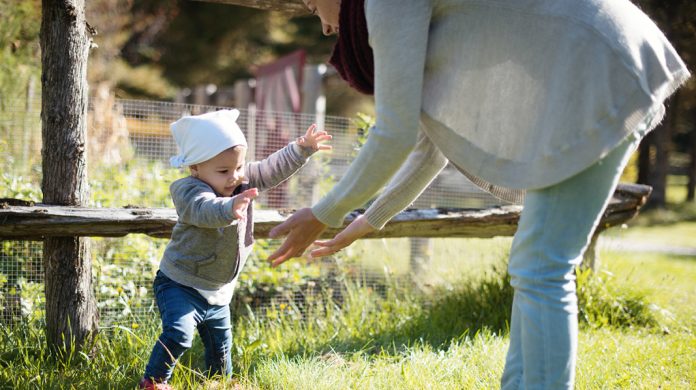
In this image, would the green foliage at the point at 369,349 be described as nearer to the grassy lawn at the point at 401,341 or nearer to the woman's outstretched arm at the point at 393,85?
the grassy lawn at the point at 401,341

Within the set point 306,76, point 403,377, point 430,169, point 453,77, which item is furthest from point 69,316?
point 306,76

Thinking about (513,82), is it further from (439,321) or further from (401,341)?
(439,321)

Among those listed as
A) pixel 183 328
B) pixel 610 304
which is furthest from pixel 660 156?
pixel 183 328

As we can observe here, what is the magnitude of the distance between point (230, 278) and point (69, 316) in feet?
2.71

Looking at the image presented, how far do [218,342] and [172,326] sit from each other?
12.5 inches

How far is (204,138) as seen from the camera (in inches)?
107

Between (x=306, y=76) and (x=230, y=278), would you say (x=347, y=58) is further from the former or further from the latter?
(x=306, y=76)

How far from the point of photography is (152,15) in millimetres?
18266

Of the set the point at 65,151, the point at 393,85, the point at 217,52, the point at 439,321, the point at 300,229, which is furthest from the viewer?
the point at 217,52

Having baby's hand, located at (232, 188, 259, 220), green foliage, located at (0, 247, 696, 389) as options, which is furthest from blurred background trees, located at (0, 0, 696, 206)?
baby's hand, located at (232, 188, 259, 220)

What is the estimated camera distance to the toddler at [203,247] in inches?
105

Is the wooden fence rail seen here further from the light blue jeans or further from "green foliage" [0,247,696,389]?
the light blue jeans

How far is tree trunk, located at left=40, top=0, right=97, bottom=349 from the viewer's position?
307cm

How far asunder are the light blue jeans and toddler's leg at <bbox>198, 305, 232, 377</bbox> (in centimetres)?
148
